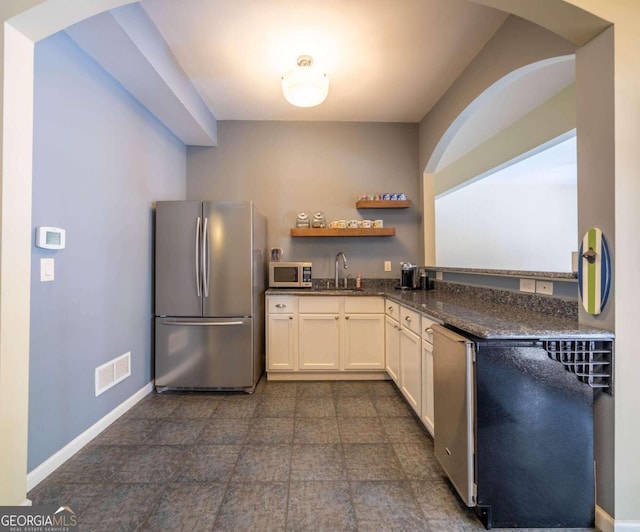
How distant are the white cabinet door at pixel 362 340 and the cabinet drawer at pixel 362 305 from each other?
38mm

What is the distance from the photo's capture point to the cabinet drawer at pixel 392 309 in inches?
101

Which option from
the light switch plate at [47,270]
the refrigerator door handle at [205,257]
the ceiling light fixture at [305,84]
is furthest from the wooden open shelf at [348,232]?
the light switch plate at [47,270]

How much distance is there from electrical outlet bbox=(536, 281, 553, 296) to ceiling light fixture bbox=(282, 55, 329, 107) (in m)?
1.92

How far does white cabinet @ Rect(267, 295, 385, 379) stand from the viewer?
115 inches

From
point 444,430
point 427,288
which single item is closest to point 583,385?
point 444,430

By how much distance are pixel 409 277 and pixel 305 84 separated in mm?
2046

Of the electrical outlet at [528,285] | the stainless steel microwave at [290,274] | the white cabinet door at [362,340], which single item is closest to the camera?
the electrical outlet at [528,285]

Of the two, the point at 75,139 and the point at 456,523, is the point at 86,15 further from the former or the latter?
the point at 456,523

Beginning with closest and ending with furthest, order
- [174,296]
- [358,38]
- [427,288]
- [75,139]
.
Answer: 1. [75,139]
2. [358,38]
3. [174,296]
4. [427,288]

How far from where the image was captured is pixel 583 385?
128 centimetres

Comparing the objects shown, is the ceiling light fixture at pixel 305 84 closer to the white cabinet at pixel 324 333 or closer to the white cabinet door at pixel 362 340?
the white cabinet at pixel 324 333

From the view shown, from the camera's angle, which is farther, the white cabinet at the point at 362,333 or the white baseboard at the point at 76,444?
the white cabinet at the point at 362,333

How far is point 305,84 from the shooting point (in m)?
2.14

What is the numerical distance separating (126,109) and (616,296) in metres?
3.24
